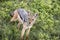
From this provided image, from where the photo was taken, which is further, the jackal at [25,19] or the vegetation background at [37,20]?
the vegetation background at [37,20]

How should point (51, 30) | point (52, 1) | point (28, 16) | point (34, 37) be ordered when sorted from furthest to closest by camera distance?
point (52, 1), point (51, 30), point (34, 37), point (28, 16)

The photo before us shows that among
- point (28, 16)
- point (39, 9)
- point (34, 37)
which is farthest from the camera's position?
point (39, 9)

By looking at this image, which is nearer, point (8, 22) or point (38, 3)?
point (8, 22)

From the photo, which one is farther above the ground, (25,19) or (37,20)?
(25,19)

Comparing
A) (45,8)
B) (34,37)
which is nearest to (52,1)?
(45,8)

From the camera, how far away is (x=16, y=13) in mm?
7184

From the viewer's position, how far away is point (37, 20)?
8148mm

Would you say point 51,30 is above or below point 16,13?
below

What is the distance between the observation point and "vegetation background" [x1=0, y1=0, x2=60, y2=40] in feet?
24.2

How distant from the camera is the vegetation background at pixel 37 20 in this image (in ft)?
24.2

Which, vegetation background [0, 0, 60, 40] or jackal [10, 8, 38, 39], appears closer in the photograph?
jackal [10, 8, 38, 39]

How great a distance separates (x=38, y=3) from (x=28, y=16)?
205 cm

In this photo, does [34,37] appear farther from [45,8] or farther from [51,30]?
[45,8]

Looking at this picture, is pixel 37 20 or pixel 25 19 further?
pixel 37 20
